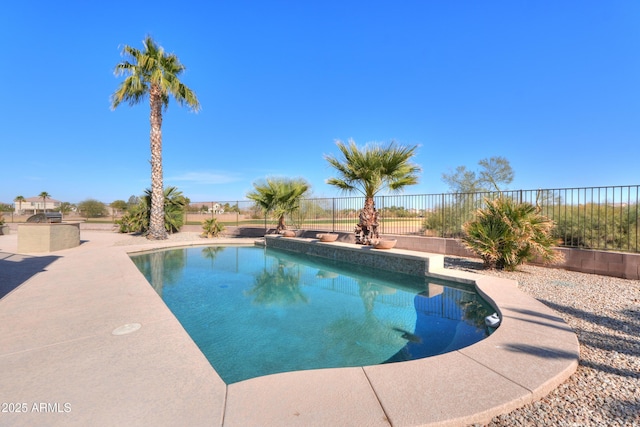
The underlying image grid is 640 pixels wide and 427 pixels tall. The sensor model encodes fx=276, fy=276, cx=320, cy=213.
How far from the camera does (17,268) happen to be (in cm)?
701

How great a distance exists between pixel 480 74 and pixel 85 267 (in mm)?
17401

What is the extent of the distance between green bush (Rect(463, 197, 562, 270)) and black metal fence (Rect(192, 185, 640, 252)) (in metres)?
0.52

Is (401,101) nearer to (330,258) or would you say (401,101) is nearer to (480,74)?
(480,74)

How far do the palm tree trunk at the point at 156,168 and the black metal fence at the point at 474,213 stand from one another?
13.3 ft

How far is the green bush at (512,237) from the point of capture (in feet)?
21.8

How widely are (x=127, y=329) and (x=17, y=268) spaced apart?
6602mm

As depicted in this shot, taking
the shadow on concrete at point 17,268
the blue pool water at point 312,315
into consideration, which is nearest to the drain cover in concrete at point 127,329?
the blue pool water at point 312,315

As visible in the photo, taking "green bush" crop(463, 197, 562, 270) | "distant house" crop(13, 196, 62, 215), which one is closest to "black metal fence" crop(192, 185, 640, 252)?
"green bush" crop(463, 197, 562, 270)

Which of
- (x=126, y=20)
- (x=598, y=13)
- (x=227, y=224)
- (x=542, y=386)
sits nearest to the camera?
(x=542, y=386)

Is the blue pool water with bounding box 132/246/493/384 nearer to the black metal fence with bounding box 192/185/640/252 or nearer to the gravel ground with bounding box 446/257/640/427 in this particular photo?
the gravel ground with bounding box 446/257/640/427

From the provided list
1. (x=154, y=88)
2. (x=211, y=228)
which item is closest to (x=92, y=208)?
(x=211, y=228)

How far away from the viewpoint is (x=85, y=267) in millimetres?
7074

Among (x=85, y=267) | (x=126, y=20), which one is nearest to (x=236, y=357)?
(x=85, y=267)

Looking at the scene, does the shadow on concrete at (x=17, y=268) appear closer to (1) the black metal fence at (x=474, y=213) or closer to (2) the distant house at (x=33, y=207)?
(1) the black metal fence at (x=474, y=213)
